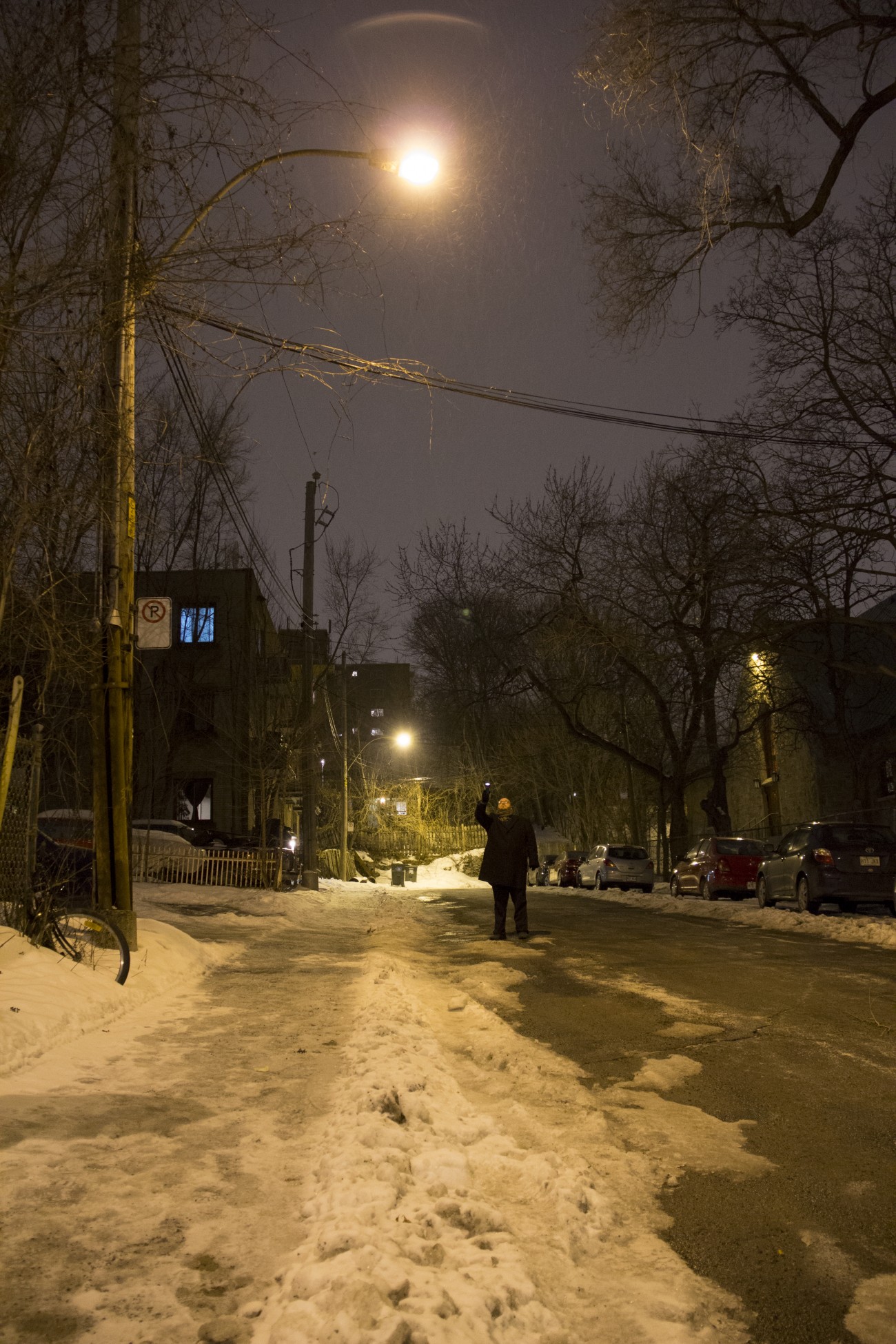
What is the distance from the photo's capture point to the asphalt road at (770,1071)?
3.53 metres

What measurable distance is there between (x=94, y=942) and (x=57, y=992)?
1.95 meters

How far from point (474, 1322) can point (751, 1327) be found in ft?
2.90

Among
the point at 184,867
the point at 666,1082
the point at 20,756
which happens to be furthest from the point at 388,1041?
the point at 184,867

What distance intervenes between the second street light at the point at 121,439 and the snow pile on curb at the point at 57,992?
2.24ft

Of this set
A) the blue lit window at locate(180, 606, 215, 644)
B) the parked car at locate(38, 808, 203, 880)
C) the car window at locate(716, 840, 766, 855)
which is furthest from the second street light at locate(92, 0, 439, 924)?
the blue lit window at locate(180, 606, 215, 644)

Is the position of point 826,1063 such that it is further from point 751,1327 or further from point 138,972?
point 138,972

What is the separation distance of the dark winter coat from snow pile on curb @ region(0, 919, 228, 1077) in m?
4.71

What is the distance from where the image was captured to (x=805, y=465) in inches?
755

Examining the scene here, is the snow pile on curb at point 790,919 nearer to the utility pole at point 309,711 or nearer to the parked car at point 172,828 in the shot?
the utility pole at point 309,711

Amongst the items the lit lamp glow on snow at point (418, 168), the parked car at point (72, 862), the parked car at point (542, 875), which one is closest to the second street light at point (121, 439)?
the lit lamp glow on snow at point (418, 168)

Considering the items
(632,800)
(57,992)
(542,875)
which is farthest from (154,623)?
(632,800)

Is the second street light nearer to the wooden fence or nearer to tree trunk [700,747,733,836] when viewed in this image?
Result: tree trunk [700,747,733,836]

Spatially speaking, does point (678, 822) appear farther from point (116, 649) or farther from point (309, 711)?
point (116, 649)

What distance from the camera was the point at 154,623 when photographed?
35.2ft
